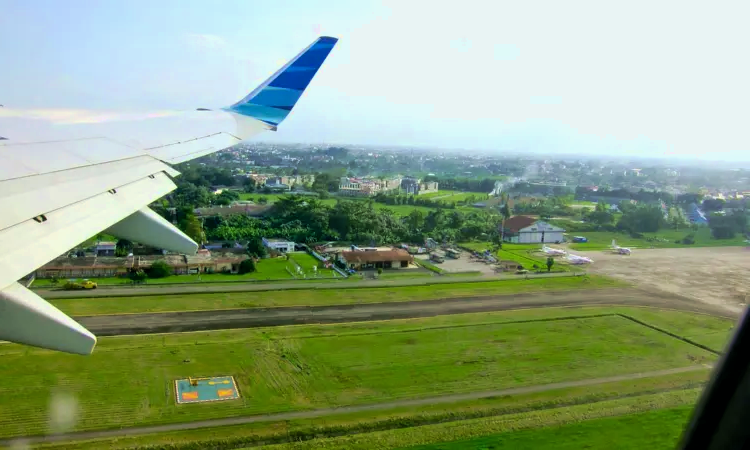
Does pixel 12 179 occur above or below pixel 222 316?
above

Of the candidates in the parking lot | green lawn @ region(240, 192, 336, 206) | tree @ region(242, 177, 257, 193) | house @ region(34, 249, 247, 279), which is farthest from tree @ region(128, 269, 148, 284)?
tree @ region(242, 177, 257, 193)

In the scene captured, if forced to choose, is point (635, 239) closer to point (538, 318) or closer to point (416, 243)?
point (416, 243)

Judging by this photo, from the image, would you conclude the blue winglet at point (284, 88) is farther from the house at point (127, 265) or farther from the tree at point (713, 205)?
the tree at point (713, 205)

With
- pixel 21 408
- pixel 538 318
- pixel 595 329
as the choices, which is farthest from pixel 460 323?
pixel 21 408

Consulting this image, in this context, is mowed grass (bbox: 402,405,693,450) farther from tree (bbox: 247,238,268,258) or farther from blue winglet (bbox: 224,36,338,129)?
tree (bbox: 247,238,268,258)

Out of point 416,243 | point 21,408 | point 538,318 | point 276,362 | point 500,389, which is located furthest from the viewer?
point 416,243

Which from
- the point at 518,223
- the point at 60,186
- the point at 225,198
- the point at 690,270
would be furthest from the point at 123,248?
the point at 690,270

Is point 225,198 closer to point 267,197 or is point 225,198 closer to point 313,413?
point 267,197

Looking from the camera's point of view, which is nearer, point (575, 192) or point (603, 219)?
point (603, 219)
